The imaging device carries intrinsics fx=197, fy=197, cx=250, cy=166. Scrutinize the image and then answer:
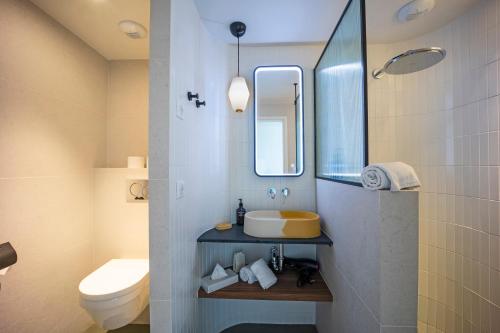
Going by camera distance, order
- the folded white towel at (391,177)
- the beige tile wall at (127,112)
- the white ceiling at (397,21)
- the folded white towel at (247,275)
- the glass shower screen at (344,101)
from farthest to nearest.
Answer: the beige tile wall at (127,112) → the folded white towel at (247,275) → the white ceiling at (397,21) → the glass shower screen at (344,101) → the folded white towel at (391,177)

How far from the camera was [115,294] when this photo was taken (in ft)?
3.94

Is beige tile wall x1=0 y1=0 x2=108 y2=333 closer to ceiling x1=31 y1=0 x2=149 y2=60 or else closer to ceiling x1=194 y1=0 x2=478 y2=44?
ceiling x1=31 y1=0 x2=149 y2=60

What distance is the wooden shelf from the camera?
120 cm

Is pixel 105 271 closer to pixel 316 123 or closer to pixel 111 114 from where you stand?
pixel 111 114

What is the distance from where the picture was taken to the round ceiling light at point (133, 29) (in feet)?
4.60

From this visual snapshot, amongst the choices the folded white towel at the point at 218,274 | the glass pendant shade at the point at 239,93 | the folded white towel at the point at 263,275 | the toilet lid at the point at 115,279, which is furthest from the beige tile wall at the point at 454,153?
the toilet lid at the point at 115,279

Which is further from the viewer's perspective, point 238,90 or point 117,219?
point 117,219

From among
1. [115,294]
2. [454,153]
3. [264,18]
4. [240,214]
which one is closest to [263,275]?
[240,214]

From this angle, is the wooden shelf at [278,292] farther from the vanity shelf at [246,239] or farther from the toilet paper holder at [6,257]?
the toilet paper holder at [6,257]

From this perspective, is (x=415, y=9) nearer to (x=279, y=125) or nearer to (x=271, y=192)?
(x=279, y=125)

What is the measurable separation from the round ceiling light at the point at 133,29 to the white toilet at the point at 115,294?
1771 mm

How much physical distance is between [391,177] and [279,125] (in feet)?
3.49

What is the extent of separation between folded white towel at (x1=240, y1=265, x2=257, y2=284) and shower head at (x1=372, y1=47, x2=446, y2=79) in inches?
60.7

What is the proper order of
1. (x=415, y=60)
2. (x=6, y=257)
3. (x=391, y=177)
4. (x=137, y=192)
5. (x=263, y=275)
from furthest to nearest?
1. (x=137, y=192)
2. (x=263, y=275)
3. (x=415, y=60)
4. (x=6, y=257)
5. (x=391, y=177)
